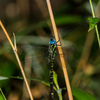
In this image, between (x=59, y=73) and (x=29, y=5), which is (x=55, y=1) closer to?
(x=29, y=5)

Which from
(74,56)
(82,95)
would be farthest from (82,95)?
(74,56)

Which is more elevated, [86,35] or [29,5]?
[29,5]

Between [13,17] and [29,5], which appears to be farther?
[29,5]

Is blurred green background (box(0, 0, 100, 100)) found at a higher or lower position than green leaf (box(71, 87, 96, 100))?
higher

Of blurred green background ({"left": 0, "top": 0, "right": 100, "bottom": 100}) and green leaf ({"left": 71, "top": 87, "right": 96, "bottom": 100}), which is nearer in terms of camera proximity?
green leaf ({"left": 71, "top": 87, "right": 96, "bottom": 100})

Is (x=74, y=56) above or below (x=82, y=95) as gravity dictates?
above

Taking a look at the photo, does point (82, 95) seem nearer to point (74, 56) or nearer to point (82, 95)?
point (82, 95)

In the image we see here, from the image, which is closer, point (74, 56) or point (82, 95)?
point (82, 95)

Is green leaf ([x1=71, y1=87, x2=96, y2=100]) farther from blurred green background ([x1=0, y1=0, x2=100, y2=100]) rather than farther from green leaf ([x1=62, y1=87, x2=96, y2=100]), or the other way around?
blurred green background ([x1=0, y1=0, x2=100, y2=100])

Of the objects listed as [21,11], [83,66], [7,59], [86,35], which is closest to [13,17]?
[21,11]

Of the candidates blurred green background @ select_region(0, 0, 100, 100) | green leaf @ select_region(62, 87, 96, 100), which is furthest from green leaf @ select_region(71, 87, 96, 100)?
blurred green background @ select_region(0, 0, 100, 100)

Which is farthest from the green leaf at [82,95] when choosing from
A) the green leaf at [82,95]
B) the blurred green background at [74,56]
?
the blurred green background at [74,56]
